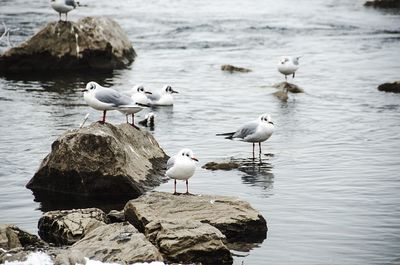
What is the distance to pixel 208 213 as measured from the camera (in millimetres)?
11336

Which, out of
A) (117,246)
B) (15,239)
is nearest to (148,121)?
(15,239)

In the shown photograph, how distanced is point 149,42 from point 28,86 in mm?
8317

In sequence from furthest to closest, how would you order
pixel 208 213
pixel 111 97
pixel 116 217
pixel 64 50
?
1. pixel 64 50
2. pixel 111 97
3. pixel 116 217
4. pixel 208 213

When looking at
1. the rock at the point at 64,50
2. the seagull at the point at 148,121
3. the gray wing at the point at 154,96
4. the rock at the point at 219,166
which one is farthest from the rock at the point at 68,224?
the rock at the point at 64,50

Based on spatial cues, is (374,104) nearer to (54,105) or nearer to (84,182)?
(54,105)

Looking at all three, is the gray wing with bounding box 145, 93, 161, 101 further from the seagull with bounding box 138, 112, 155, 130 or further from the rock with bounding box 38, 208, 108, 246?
the rock with bounding box 38, 208, 108, 246

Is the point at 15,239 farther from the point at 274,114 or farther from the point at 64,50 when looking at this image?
the point at 64,50

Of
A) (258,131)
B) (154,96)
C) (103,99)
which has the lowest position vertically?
(154,96)

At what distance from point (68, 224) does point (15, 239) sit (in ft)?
3.72

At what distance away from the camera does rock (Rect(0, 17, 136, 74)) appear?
82.3ft

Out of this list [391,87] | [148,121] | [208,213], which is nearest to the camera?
[208,213]

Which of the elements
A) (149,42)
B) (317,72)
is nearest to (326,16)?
(149,42)

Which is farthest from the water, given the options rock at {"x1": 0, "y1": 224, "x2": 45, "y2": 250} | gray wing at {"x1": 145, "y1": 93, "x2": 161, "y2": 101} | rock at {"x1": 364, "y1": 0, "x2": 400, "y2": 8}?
→ rock at {"x1": 364, "y1": 0, "x2": 400, "y2": 8}

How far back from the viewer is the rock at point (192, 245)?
10.0m
